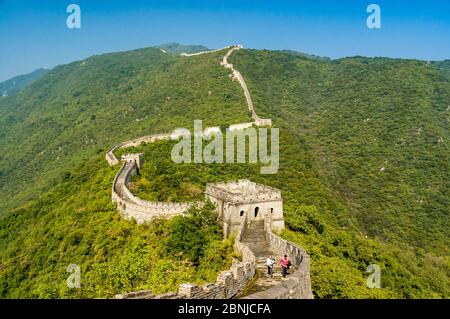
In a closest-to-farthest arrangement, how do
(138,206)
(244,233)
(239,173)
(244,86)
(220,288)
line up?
(220,288), (244,233), (138,206), (239,173), (244,86)

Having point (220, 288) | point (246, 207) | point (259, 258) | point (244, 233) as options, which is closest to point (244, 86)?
point (246, 207)

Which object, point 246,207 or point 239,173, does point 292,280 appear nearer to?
point 246,207

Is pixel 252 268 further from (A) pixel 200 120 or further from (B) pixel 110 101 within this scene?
(B) pixel 110 101

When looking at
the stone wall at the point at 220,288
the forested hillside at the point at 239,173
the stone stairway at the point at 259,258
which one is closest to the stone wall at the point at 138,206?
the forested hillside at the point at 239,173

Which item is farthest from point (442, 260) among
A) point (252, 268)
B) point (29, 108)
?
point (29, 108)

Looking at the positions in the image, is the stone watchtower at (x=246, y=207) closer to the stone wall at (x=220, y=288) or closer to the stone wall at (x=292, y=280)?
the stone wall at (x=292, y=280)

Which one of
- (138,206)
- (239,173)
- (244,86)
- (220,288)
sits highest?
(244,86)

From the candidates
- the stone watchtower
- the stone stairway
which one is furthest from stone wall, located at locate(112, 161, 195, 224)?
the stone stairway
